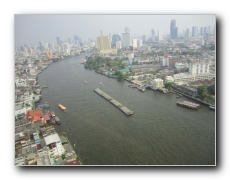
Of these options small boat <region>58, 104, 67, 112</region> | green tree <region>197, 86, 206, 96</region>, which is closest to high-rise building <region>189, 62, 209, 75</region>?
green tree <region>197, 86, 206, 96</region>

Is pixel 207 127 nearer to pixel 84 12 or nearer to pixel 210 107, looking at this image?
pixel 210 107

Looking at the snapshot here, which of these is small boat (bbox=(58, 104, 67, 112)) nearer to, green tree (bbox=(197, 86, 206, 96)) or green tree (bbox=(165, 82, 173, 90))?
green tree (bbox=(165, 82, 173, 90))

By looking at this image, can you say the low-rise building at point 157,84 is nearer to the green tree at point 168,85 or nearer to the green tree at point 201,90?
the green tree at point 168,85

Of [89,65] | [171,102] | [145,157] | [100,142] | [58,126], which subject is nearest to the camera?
[145,157]

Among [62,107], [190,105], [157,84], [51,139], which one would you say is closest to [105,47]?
[157,84]

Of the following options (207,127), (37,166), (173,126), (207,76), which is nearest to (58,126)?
(37,166)

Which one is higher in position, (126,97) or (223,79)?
(223,79)

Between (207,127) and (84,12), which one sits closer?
(84,12)

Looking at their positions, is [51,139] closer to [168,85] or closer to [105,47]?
[168,85]
